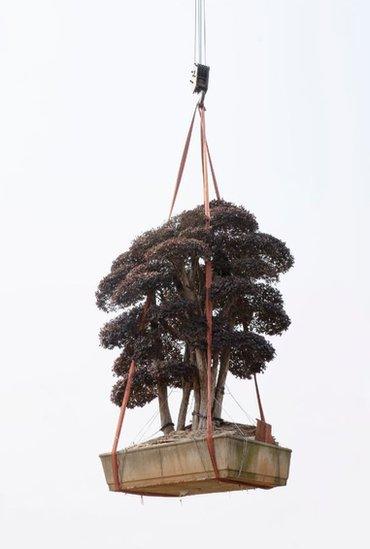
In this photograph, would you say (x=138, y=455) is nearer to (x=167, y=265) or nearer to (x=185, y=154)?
(x=167, y=265)

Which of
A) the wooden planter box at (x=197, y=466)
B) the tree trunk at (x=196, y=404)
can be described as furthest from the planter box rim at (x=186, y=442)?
the tree trunk at (x=196, y=404)

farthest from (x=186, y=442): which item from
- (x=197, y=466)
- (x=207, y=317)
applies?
(x=207, y=317)

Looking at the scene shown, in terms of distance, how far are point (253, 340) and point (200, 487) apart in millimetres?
2519

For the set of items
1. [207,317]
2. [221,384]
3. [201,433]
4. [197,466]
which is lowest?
[197,466]

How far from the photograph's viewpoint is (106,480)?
522 inches

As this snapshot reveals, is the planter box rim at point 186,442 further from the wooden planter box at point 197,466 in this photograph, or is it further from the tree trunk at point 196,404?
the tree trunk at point 196,404

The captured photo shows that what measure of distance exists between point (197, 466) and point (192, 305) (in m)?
2.77

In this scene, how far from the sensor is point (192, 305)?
44.1ft

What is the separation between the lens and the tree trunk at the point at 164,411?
13922mm

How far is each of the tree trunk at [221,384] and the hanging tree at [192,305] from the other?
0.02 m

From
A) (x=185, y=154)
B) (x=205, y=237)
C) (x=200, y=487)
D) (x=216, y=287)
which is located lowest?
(x=200, y=487)

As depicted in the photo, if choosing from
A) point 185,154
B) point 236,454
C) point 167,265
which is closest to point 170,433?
point 236,454

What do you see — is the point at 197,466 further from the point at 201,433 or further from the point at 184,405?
the point at 184,405

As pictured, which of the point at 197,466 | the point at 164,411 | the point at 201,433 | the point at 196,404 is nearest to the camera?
the point at 197,466
